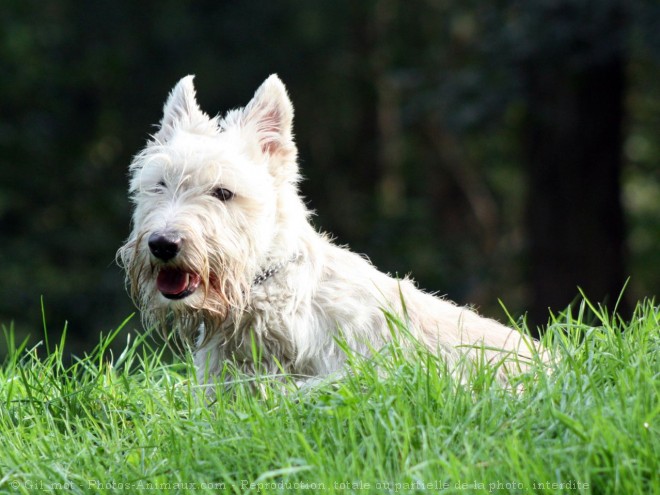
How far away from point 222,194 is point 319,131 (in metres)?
18.9

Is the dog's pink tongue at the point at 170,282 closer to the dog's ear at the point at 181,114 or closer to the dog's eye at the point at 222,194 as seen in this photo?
the dog's eye at the point at 222,194

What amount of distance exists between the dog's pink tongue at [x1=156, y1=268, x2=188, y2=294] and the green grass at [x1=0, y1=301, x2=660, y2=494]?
0.41 m

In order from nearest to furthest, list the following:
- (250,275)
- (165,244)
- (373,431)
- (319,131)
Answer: (373,431) → (165,244) → (250,275) → (319,131)

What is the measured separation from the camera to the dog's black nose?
5.52 meters

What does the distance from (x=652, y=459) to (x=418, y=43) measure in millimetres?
21050

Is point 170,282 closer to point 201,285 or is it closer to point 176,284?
point 176,284

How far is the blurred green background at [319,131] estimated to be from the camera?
20625 mm

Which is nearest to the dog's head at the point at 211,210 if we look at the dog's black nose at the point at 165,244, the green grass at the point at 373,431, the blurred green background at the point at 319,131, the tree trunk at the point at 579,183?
the dog's black nose at the point at 165,244

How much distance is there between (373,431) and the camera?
177 inches

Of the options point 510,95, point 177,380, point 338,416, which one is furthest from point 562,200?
point 338,416

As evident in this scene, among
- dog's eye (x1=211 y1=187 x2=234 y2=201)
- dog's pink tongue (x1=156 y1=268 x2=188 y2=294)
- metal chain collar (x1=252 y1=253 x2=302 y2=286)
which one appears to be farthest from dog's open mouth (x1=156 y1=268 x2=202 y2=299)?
dog's eye (x1=211 y1=187 x2=234 y2=201)

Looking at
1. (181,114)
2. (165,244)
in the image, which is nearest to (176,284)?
(165,244)

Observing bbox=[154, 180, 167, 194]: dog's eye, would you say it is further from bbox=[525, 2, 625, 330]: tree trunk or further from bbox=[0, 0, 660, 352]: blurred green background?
bbox=[0, 0, 660, 352]: blurred green background

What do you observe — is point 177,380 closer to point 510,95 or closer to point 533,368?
point 533,368
